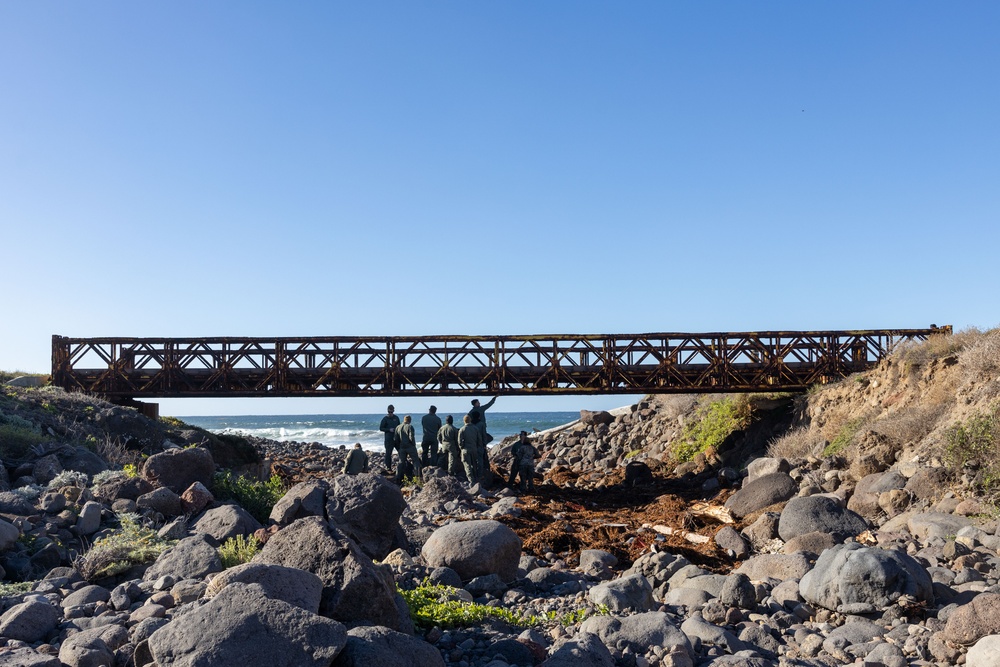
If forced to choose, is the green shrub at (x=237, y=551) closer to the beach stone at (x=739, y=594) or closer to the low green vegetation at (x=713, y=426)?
the beach stone at (x=739, y=594)

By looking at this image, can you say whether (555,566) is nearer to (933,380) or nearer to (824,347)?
(933,380)

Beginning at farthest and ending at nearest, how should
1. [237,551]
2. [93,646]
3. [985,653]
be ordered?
[237,551]
[985,653]
[93,646]

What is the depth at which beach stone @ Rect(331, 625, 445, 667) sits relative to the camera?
478 centimetres

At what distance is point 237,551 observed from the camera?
7.64 m

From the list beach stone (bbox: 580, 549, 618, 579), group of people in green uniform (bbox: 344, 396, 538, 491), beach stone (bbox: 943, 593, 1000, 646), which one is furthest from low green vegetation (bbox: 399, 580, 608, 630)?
group of people in green uniform (bbox: 344, 396, 538, 491)

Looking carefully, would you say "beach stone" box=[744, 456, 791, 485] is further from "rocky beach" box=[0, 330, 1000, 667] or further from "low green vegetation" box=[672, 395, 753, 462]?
"low green vegetation" box=[672, 395, 753, 462]

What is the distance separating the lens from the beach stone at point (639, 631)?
6.70 meters

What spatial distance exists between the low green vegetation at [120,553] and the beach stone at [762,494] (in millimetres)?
10244

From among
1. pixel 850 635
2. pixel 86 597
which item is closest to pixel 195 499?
pixel 86 597

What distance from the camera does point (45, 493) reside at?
9883 mm

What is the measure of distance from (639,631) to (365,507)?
11.8 feet

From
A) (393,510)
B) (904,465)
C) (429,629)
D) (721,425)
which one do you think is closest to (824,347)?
(721,425)

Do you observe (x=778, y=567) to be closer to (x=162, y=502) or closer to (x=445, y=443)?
(x=162, y=502)

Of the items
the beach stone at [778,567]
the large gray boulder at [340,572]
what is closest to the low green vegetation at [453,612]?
the large gray boulder at [340,572]
